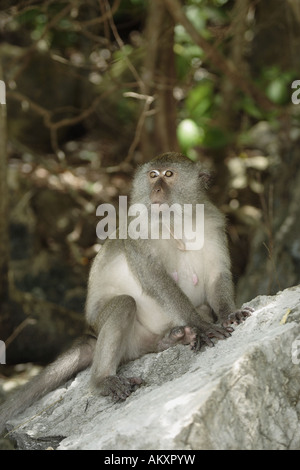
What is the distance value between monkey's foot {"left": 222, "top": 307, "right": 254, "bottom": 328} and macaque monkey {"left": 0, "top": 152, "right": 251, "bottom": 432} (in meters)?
0.11

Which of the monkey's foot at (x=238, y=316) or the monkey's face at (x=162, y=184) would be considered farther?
the monkey's face at (x=162, y=184)

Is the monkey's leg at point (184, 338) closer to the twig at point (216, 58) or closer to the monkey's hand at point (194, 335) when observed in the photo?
the monkey's hand at point (194, 335)

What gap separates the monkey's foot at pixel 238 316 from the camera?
12.8ft

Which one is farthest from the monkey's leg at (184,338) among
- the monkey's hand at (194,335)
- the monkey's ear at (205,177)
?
the monkey's ear at (205,177)

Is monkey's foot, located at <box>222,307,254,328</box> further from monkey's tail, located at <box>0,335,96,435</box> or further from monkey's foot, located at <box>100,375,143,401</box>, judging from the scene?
monkey's tail, located at <box>0,335,96,435</box>

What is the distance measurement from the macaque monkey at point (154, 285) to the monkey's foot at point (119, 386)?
0.18 meters

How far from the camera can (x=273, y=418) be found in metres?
2.95

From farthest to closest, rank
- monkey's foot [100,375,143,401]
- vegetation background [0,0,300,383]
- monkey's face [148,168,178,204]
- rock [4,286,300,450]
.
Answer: vegetation background [0,0,300,383] → monkey's face [148,168,178,204] → monkey's foot [100,375,143,401] → rock [4,286,300,450]

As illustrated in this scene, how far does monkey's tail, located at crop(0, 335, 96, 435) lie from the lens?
13.5 feet

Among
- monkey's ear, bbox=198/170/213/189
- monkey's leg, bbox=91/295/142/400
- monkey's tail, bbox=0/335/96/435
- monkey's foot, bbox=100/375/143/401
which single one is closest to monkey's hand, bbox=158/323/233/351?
monkey's leg, bbox=91/295/142/400
